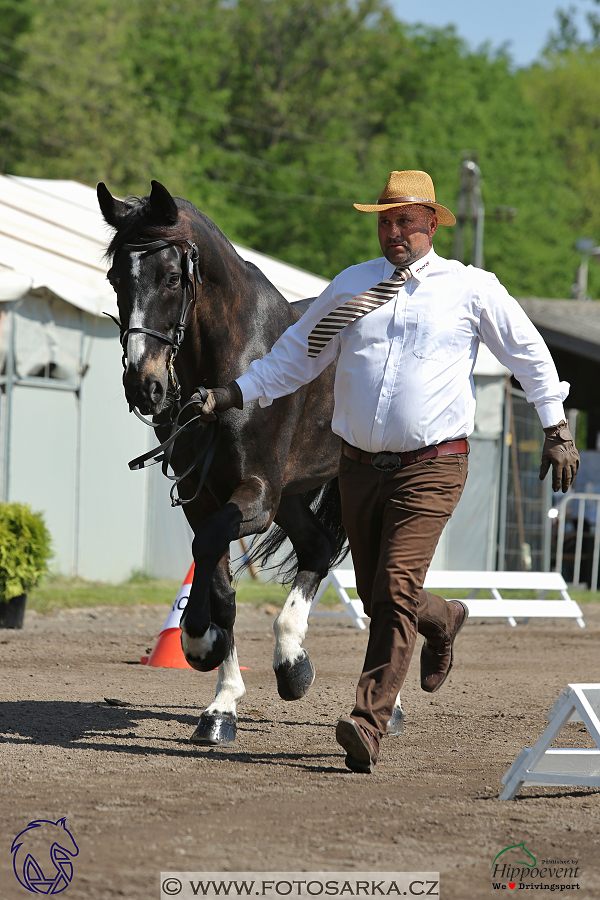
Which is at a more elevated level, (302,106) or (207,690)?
(302,106)

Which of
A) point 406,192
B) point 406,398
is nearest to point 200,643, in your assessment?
point 406,398

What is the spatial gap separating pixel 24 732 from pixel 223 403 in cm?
177

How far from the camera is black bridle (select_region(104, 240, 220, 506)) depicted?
14.6 feet

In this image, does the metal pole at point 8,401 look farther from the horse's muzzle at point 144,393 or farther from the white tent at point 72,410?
the horse's muzzle at point 144,393

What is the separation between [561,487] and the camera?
4.11m

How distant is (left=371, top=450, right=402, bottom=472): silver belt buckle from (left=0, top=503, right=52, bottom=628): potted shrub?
203 inches

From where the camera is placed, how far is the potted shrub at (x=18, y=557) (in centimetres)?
878

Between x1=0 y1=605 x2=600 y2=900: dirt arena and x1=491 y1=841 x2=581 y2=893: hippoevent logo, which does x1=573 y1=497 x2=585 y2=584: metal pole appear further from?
x1=491 y1=841 x2=581 y2=893: hippoevent logo

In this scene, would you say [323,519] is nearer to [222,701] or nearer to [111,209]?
[222,701]

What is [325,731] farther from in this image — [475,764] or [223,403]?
[223,403]

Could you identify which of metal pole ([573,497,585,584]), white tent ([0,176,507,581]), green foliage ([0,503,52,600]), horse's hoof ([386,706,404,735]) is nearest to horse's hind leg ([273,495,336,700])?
horse's hoof ([386,706,404,735])

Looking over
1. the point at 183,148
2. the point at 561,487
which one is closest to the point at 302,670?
the point at 561,487

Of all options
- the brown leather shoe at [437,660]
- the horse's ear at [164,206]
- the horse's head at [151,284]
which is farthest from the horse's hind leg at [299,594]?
the horse's ear at [164,206]

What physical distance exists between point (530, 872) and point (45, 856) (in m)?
1.28
